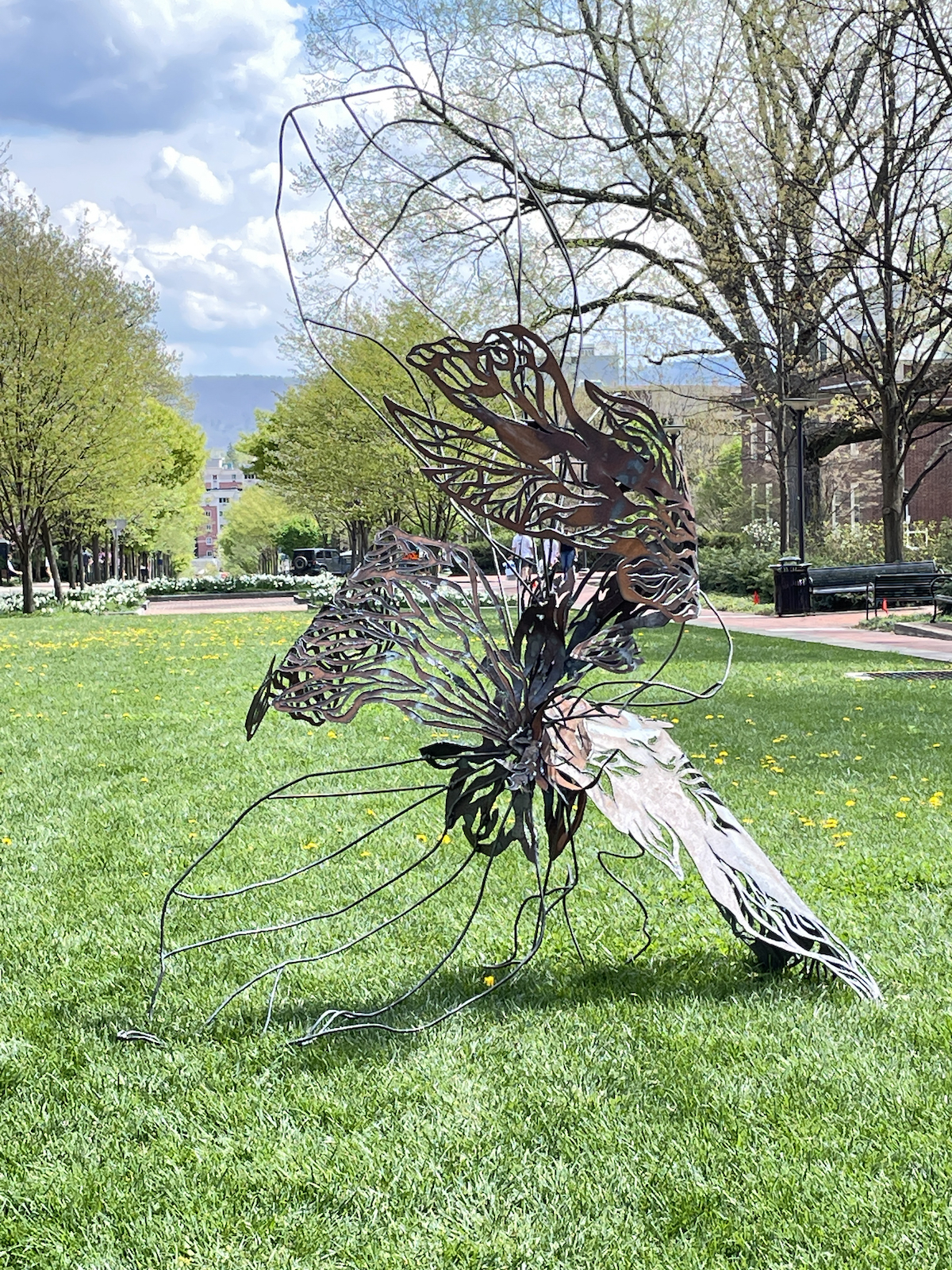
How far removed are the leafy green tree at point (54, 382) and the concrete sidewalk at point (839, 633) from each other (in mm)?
12517

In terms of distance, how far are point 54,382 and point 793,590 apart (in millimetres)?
14332

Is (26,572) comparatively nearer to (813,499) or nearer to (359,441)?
(359,441)

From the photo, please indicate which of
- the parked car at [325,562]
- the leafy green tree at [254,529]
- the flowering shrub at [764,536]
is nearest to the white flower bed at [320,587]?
the parked car at [325,562]

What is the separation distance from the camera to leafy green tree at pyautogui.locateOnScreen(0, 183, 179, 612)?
20.7m

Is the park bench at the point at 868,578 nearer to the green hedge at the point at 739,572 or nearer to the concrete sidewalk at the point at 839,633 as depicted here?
the concrete sidewalk at the point at 839,633

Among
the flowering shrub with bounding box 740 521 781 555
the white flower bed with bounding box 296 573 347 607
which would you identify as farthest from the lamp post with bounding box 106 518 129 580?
A: the flowering shrub with bounding box 740 521 781 555

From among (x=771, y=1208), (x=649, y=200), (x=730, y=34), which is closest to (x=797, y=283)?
(x=649, y=200)

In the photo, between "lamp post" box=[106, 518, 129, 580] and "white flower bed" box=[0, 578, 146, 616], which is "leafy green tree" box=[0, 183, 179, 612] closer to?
"white flower bed" box=[0, 578, 146, 616]

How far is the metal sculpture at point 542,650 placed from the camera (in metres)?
2.73

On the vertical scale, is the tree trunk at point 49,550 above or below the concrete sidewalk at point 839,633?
above

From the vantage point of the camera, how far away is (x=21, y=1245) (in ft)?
7.27

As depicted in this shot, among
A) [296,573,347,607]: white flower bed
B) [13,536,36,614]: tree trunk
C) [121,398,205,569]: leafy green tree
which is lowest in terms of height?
[296,573,347,607]: white flower bed

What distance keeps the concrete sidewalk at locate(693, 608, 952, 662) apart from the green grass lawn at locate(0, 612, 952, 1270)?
620 cm

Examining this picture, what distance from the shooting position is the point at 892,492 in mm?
20156
